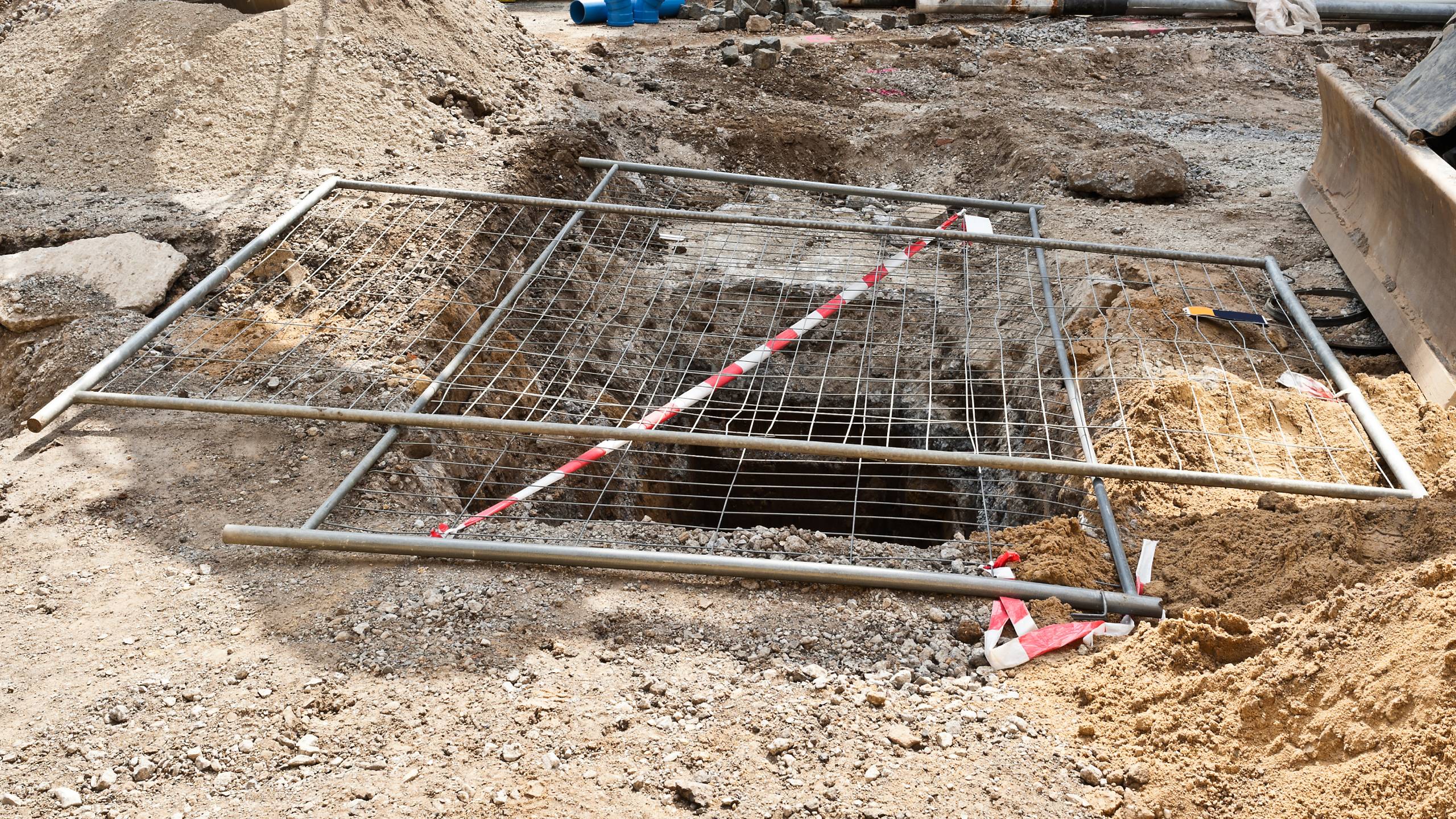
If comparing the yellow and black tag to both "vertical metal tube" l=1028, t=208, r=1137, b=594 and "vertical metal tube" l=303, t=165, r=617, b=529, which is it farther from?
"vertical metal tube" l=303, t=165, r=617, b=529

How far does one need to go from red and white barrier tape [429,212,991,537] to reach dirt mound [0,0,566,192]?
287 centimetres

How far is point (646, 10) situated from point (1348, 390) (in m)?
9.72

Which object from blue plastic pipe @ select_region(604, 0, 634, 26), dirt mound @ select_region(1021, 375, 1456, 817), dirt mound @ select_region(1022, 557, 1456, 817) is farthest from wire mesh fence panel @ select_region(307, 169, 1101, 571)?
blue plastic pipe @ select_region(604, 0, 634, 26)

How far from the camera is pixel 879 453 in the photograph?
12.5ft

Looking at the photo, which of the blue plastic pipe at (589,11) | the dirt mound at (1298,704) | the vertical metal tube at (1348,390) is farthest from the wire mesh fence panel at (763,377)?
the blue plastic pipe at (589,11)

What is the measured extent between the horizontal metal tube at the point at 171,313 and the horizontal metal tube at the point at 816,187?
1983mm

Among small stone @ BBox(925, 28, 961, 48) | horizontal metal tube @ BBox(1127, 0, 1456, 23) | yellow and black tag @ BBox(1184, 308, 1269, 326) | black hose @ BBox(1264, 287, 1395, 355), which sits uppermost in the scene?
horizontal metal tube @ BBox(1127, 0, 1456, 23)

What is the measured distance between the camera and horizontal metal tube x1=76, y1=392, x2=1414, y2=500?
152 inches

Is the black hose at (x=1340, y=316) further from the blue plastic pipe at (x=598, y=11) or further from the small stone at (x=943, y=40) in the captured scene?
the blue plastic pipe at (x=598, y=11)

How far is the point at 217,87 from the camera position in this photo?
6887 millimetres

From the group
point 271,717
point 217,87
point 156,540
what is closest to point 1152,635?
point 271,717

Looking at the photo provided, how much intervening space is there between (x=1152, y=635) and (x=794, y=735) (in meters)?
1.25

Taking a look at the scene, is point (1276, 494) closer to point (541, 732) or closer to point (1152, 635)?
point (1152, 635)

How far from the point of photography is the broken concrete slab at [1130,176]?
23.5 feet
